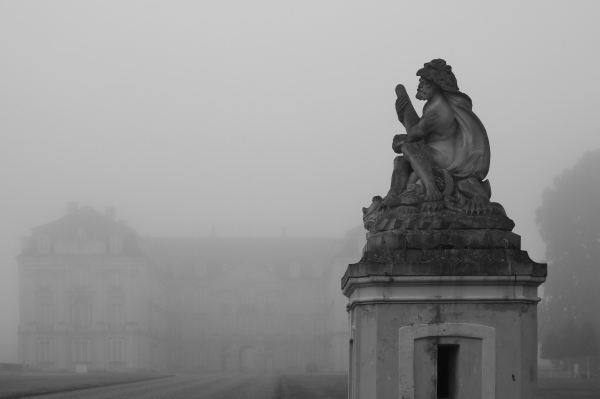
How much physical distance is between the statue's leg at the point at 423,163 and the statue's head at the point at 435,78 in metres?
0.38

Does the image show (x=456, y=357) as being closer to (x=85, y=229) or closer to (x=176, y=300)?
(x=85, y=229)

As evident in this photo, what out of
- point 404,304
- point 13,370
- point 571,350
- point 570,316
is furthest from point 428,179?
point 13,370

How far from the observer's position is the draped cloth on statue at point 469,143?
6.59m

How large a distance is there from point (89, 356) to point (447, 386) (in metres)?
80.9

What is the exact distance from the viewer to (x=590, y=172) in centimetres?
5519

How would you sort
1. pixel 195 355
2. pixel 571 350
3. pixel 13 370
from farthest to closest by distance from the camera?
pixel 195 355
pixel 13 370
pixel 571 350

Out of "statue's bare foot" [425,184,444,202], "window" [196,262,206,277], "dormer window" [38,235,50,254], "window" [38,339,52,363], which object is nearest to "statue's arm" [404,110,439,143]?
"statue's bare foot" [425,184,444,202]

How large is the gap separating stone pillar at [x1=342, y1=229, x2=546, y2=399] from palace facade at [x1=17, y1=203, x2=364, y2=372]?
69413 millimetres

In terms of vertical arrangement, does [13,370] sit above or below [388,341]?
below

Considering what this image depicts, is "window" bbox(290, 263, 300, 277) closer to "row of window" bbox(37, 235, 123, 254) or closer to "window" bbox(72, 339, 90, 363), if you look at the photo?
"row of window" bbox(37, 235, 123, 254)

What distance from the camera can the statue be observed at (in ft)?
20.9

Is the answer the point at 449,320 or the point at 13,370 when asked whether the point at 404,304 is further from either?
the point at 13,370

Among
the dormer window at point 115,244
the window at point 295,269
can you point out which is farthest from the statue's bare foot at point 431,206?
the window at point 295,269

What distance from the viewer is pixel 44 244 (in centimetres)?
8519
